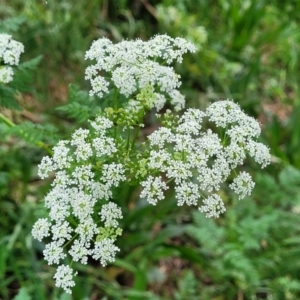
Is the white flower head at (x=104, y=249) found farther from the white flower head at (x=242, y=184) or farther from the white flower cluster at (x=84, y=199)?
the white flower head at (x=242, y=184)

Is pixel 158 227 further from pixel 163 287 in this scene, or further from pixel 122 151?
pixel 122 151

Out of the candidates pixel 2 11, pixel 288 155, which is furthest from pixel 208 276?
pixel 2 11

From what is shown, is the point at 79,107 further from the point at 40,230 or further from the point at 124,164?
the point at 40,230

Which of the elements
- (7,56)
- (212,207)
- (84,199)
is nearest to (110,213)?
(84,199)

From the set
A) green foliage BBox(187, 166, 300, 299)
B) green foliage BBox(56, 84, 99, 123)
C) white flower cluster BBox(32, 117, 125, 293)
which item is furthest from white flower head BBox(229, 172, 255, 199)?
green foliage BBox(187, 166, 300, 299)

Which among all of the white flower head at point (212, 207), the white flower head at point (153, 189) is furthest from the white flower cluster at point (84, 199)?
the white flower head at point (212, 207)

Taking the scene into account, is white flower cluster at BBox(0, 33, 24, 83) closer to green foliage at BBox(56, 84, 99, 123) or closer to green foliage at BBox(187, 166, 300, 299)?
green foliage at BBox(56, 84, 99, 123)
